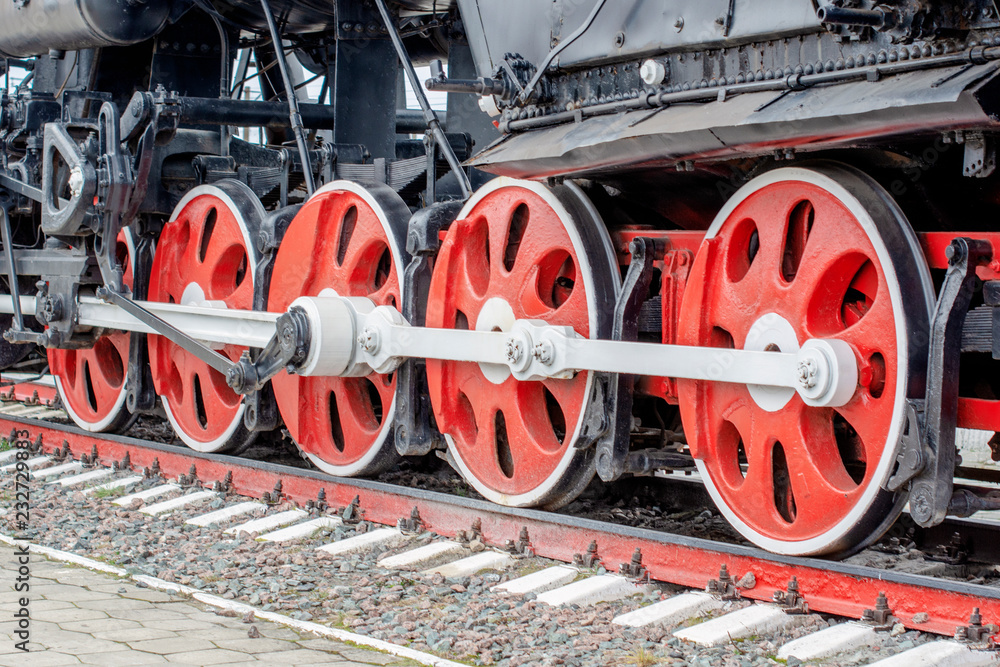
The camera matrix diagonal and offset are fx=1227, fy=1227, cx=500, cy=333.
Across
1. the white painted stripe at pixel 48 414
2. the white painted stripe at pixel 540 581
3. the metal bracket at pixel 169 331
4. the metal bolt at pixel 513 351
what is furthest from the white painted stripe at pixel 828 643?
the white painted stripe at pixel 48 414

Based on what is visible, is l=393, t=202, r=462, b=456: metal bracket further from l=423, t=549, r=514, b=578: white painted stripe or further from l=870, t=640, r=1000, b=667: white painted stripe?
l=870, t=640, r=1000, b=667: white painted stripe

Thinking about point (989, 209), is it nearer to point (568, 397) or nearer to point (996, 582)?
point (996, 582)

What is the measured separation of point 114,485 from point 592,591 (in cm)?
280

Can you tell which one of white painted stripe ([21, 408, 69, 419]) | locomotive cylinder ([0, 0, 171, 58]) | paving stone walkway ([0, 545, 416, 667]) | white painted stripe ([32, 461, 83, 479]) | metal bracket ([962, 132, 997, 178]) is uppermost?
locomotive cylinder ([0, 0, 171, 58])

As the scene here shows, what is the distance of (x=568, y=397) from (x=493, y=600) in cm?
85

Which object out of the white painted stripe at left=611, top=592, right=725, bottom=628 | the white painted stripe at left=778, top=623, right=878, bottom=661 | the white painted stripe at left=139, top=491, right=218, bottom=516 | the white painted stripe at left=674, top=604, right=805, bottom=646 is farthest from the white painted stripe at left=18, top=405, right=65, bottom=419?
the white painted stripe at left=778, top=623, right=878, bottom=661

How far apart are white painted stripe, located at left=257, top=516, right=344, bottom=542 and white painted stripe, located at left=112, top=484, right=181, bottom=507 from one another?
0.94 metres

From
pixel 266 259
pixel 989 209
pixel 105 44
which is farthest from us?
pixel 105 44

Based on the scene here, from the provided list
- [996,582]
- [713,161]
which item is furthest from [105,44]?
[996,582]

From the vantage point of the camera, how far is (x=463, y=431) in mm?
4738

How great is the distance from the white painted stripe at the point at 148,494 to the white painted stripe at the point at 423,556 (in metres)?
1.57

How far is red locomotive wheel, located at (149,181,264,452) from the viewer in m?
5.73

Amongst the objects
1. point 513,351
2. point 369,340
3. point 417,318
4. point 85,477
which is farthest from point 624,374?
point 85,477

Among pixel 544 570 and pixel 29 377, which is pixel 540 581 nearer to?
pixel 544 570
